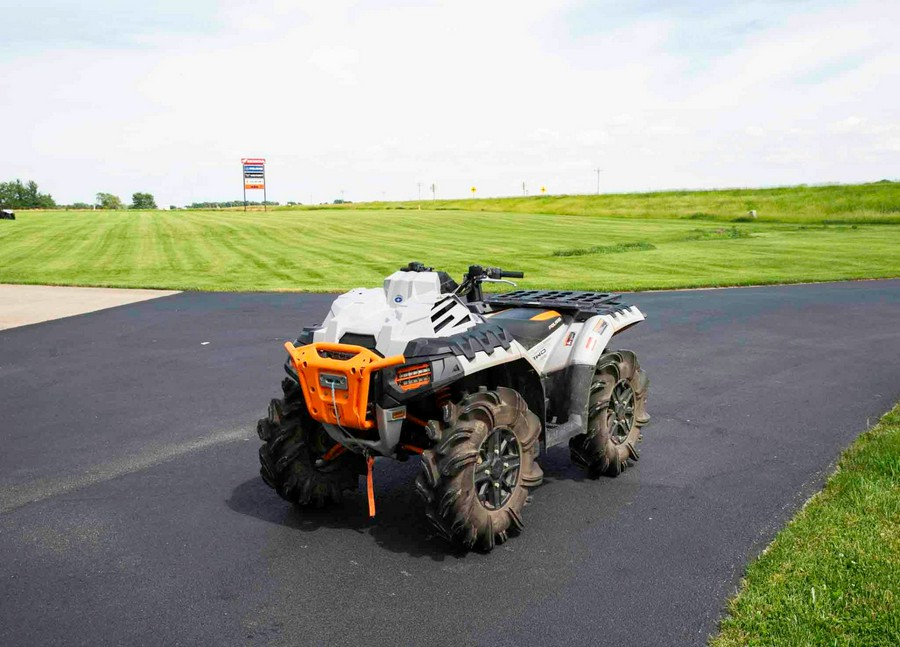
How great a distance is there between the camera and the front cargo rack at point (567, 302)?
6.50 m

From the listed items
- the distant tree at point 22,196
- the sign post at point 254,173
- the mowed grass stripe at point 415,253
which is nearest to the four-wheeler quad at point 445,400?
the mowed grass stripe at point 415,253

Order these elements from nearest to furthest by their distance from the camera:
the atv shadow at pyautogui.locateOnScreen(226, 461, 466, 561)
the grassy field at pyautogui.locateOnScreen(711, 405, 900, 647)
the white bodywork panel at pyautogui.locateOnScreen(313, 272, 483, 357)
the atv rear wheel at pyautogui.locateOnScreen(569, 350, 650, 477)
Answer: the grassy field at pyautogui.locateOnScreen(711, 405, 900, 647)
the white bodywork panel at pyautogui.locateOnScreen(313, 272, 483, 357)
the atv shadow at pyautogui.locateOnScreen(226, 461, 466, 561)
the atv rear wheel at pyautogui.locateOnScreen(569, 350, 650, 477)

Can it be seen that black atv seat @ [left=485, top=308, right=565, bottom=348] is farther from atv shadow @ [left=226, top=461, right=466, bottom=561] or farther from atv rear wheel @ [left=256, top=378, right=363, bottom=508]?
atv rear wheel @ [left=256, top=378, right=363, bottom=508]

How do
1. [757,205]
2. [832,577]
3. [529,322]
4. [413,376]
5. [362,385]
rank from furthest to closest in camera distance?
[757,205], [529,322], [413,376], [362,385], [832,577]

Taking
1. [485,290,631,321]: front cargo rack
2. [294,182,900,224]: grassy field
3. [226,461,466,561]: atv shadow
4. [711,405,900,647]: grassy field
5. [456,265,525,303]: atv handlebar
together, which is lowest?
[226,461,466,561]: atv shadow

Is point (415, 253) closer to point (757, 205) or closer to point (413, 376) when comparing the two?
point (413, 376)

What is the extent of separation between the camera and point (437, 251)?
31.5m

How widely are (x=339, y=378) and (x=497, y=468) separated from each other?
1.27 m

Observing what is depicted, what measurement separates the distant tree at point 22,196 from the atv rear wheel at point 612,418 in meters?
145

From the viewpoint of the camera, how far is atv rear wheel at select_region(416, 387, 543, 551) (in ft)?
15.5

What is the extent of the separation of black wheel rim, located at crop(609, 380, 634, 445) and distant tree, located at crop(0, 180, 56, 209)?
5722 inches

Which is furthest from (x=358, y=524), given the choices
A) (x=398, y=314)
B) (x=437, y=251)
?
(x=437, y=251)

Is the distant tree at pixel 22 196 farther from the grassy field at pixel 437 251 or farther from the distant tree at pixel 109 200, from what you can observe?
the grassy field at pixel 437 251

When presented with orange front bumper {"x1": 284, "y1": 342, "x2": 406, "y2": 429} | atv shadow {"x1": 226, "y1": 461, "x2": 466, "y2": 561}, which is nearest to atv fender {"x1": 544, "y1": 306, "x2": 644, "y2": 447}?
atv shadow {"x1": 226, "y1": 461, "x2": 466, "y2": 561}
